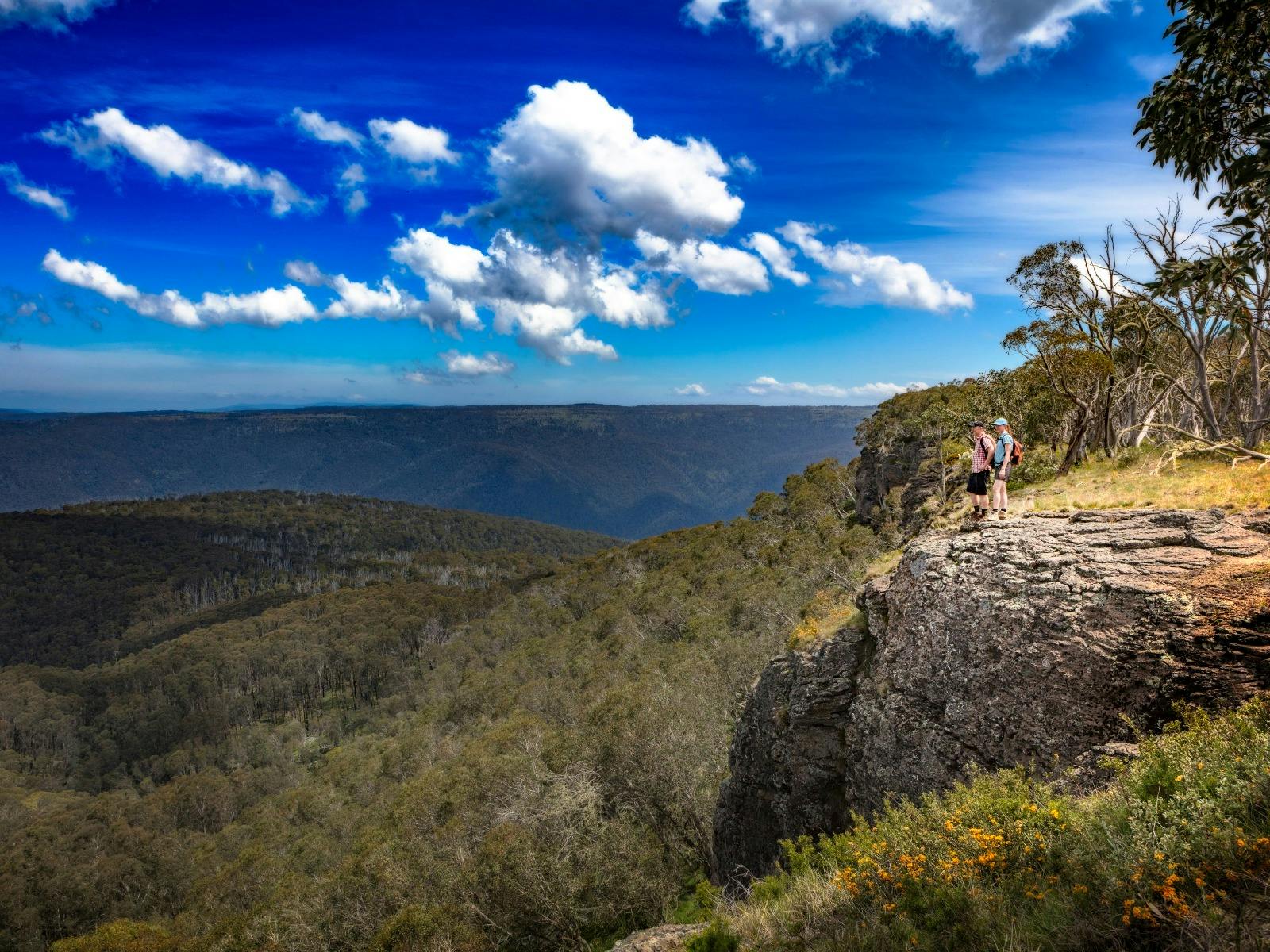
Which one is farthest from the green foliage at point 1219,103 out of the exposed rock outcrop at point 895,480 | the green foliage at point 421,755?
the exposed rock outcrop at point 895,480

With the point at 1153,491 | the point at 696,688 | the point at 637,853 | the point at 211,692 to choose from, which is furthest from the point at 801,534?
the point at 211,692

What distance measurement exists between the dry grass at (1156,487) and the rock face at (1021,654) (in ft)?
3.25

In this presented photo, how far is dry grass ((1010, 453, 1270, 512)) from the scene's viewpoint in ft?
29.8

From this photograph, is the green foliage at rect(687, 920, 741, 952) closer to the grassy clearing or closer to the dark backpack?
the grassy clearing

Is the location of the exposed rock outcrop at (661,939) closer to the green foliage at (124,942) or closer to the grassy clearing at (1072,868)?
the grassy clearing at (1072,868)

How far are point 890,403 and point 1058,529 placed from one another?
4682 centimetres

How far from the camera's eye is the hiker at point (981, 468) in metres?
11.7

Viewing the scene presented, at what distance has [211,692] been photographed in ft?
332

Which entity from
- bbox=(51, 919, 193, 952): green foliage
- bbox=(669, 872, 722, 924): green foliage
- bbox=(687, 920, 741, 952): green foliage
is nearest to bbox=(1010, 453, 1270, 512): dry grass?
bbox=(687, 920, 741, 952): green foliage

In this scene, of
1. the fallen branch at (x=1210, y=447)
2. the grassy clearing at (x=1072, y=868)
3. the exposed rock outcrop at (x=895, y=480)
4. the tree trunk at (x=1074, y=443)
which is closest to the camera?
the grassy clearing at (x=1072, y=868)

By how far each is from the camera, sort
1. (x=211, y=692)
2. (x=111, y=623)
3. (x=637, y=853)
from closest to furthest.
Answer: (x=637, y=853) < (x=211, y=692) < (x=111, y=623)

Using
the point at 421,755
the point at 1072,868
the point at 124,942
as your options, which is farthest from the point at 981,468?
the point at 421,755

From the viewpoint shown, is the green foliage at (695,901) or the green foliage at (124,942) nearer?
the green foliage at (695,901)

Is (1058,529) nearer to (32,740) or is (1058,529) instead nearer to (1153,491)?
(1153,491)
